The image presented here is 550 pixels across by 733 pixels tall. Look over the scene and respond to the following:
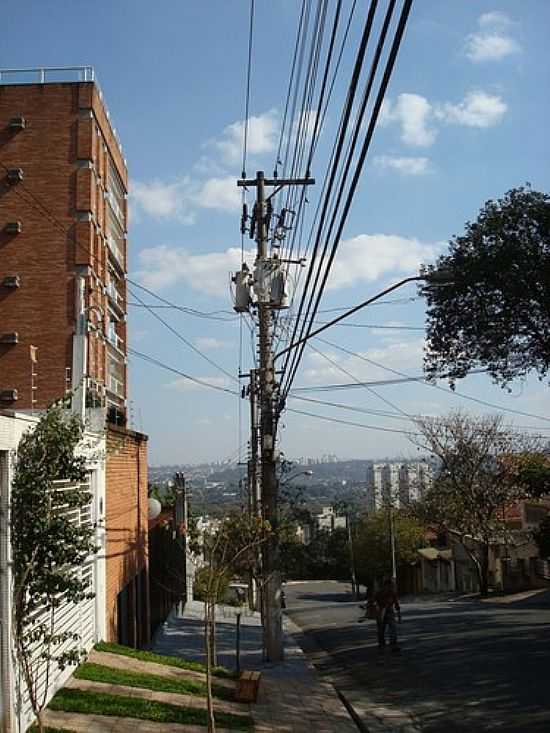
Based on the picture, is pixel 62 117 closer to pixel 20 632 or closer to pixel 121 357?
pixel 121 357

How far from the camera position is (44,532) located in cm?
870

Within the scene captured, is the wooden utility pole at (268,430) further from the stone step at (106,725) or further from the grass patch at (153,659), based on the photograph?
the stone step at (106,725)

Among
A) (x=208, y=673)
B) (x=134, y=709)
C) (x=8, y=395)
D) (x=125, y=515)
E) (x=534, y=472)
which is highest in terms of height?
(x=8, y=395)

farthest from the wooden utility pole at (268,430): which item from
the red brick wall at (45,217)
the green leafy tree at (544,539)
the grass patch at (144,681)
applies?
the green leafy tree at (544,539)

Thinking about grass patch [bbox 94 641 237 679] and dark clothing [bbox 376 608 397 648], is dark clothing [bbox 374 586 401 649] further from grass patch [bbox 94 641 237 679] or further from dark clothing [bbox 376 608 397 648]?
grass patch [bbox 94 641 237 679]

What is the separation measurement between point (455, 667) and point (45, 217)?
1752cm

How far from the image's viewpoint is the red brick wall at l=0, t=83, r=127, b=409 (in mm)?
26656

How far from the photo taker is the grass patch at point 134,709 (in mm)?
11484

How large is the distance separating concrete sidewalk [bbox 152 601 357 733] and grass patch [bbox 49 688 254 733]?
392 millimetres

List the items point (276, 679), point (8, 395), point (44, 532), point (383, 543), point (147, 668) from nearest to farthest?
1. point (44, 532)
2. point (147, 668)
3. point (276, 679)
4. point (8, 395)
5. point (383, 543)

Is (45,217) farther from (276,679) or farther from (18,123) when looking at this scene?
(276,679)

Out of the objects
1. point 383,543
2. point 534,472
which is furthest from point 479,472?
point 383,543

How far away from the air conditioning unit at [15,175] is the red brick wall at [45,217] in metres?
0.14

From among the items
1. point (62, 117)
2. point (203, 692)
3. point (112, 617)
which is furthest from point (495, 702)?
point (62, 117)
